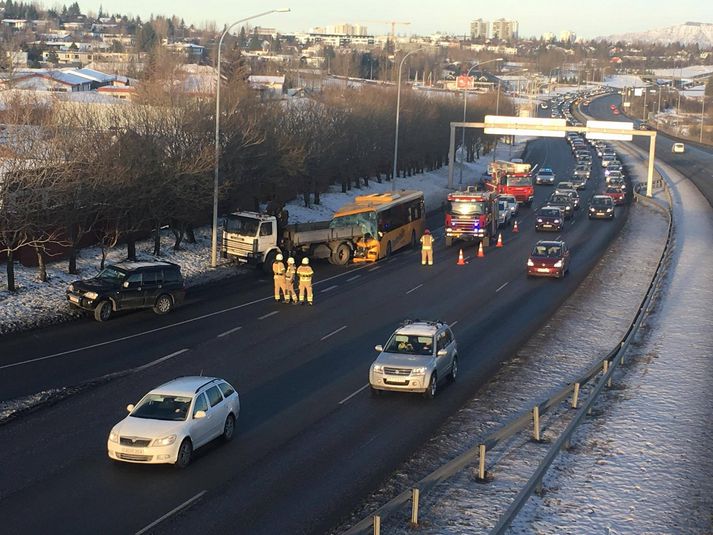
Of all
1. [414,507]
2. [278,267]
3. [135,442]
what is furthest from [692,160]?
[414,507]

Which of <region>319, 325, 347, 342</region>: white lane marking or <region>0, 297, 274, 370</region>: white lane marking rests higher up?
<region>319, 325, 347, 342</region>: white lane marking

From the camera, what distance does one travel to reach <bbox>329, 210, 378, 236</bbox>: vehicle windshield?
41125 millimetres

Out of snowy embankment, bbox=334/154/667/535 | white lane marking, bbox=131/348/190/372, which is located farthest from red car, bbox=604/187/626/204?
white lane marking, bbox=131/348/190/372

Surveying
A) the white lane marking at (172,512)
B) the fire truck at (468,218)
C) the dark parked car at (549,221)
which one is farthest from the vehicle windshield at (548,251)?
the white lane marking at (172,512)

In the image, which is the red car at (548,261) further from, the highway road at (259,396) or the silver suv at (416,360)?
the silver suv at (416,360)

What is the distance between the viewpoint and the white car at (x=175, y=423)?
15.9m

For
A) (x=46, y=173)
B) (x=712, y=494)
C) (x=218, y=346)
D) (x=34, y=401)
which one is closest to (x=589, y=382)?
(x=712, y=494)

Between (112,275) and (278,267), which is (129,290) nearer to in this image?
(112,275)

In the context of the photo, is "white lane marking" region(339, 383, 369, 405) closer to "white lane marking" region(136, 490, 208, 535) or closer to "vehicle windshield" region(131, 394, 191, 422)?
"vehicle windshield" region(131, 394, 191, 422)

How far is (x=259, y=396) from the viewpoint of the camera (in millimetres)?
20828

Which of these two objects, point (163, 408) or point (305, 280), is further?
point (305, 280)

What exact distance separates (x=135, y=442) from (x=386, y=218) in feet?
90.6

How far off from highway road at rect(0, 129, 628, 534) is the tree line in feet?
13.8

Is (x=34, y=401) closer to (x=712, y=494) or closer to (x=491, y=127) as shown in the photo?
(x=712, y=494)
